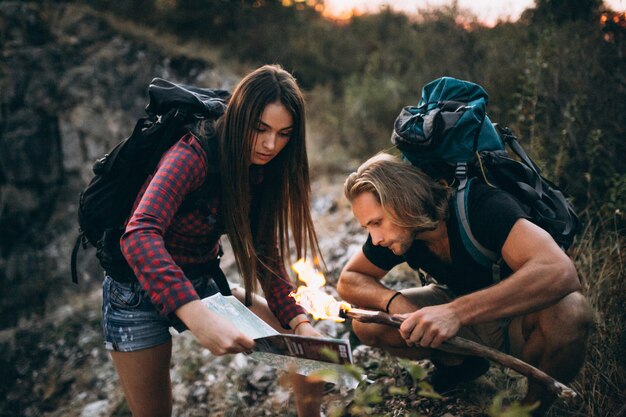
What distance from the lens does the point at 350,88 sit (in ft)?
28.9

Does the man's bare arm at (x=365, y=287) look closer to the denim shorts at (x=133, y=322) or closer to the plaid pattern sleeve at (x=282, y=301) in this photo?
the plaid pattern sleeve at (x=282, y=301)

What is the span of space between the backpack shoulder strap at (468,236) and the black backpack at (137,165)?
1.21 meters

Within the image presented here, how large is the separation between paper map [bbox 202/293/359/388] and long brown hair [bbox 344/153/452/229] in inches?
33.0

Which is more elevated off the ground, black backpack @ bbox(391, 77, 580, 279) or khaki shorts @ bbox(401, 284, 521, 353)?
black backpack @ bbox(391, 77, 580, 279)

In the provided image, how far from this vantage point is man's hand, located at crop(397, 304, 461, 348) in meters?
2.31

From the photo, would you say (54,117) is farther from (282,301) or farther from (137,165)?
(282,301)

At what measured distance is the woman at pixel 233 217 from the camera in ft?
7.76

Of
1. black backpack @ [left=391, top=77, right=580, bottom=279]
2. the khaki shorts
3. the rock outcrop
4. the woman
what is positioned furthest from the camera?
the rock outcrop

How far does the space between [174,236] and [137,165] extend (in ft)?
1.32

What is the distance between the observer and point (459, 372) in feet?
9.85

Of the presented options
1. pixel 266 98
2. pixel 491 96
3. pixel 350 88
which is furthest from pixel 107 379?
pixel 350 88

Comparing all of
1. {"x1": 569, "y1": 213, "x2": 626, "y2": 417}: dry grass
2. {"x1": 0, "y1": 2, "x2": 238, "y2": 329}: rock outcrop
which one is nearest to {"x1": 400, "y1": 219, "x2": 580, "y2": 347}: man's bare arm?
{"x1": 569, "y1": 213, "x2": 626, "y2": 417}: dry grass

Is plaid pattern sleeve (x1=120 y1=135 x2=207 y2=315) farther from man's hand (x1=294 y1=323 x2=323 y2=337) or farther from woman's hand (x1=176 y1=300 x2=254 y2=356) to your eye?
man's hand (x1=294 y1=323 x2=323 y2=337)

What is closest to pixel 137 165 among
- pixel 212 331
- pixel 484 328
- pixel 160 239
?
pixel 160 239
